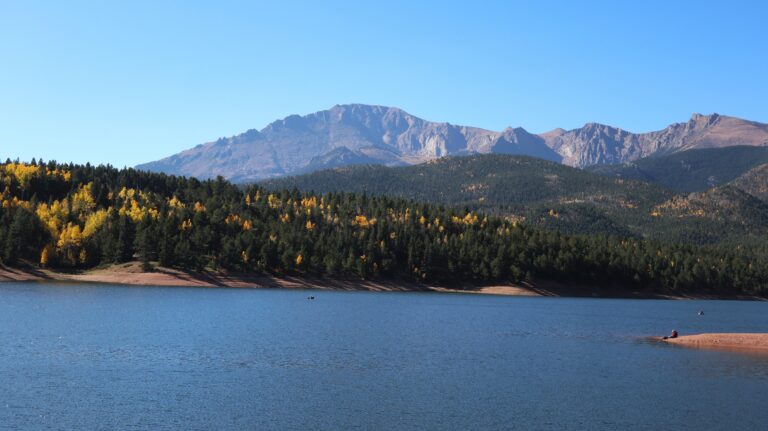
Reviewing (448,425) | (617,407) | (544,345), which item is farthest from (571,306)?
(448,425)

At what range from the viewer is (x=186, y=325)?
322 feet

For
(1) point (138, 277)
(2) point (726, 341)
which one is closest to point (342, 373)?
(2) point (726, 341)

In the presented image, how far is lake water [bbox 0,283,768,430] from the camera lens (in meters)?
51.8

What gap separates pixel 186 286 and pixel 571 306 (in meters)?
92.9

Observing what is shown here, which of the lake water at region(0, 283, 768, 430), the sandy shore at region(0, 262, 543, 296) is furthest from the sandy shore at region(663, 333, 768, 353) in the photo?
the sandy shore at region(0, 262, 543, 296)

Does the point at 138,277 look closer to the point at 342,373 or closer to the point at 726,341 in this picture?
the point at 342,373

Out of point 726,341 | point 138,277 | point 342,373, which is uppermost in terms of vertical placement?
point 726,341

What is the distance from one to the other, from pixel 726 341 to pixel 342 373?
202ft

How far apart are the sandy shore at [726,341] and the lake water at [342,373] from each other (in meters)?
5.82

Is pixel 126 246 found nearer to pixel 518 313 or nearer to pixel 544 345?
pixel 518 313

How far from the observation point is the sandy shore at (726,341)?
100000 millimetres

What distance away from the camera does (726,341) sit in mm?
102938

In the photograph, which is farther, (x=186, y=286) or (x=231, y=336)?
(x=186, y=286)

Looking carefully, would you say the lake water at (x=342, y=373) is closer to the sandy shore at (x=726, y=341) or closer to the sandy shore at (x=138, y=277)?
the sandy shore at (x=726, y=341)
